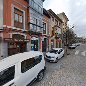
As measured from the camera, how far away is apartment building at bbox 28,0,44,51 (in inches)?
722

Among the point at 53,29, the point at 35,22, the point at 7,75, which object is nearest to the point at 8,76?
the point at 7,75

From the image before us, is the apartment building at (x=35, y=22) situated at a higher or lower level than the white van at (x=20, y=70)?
higher

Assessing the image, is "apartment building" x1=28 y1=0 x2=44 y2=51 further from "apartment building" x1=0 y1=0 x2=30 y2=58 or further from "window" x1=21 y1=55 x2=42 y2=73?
"window" x1=21 y1=55 x2=42 y2=73

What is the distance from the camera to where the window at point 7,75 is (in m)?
5.37

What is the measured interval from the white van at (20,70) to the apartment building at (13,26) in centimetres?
613

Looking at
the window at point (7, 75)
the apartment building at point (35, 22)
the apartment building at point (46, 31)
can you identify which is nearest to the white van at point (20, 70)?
the window at point (7, 75)

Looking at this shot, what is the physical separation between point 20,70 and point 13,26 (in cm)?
917

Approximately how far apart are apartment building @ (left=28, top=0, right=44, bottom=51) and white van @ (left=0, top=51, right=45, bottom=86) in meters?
10.1

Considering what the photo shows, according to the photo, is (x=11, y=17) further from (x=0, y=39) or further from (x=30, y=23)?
(x=30, y=23)

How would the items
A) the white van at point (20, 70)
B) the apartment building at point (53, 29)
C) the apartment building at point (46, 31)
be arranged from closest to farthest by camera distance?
1. the white van at point (20, 70)
2. the apartment building at point (46, 31)
3. the apartment building at point (53, 29)

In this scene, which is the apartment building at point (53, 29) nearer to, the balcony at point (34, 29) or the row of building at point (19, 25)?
the row of building at point (19, 25)

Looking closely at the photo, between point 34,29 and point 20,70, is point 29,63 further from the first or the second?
point 34,29

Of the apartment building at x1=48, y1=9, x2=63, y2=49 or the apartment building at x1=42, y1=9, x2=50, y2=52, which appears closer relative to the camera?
the apartment building at x1=42, y1=9, x2=50, y2=52

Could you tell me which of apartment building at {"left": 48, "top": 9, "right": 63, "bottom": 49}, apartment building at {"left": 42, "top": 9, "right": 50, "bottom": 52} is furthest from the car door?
apartment building at {"left": 48, "top": 9, "right": 63, "bottom": 49}
